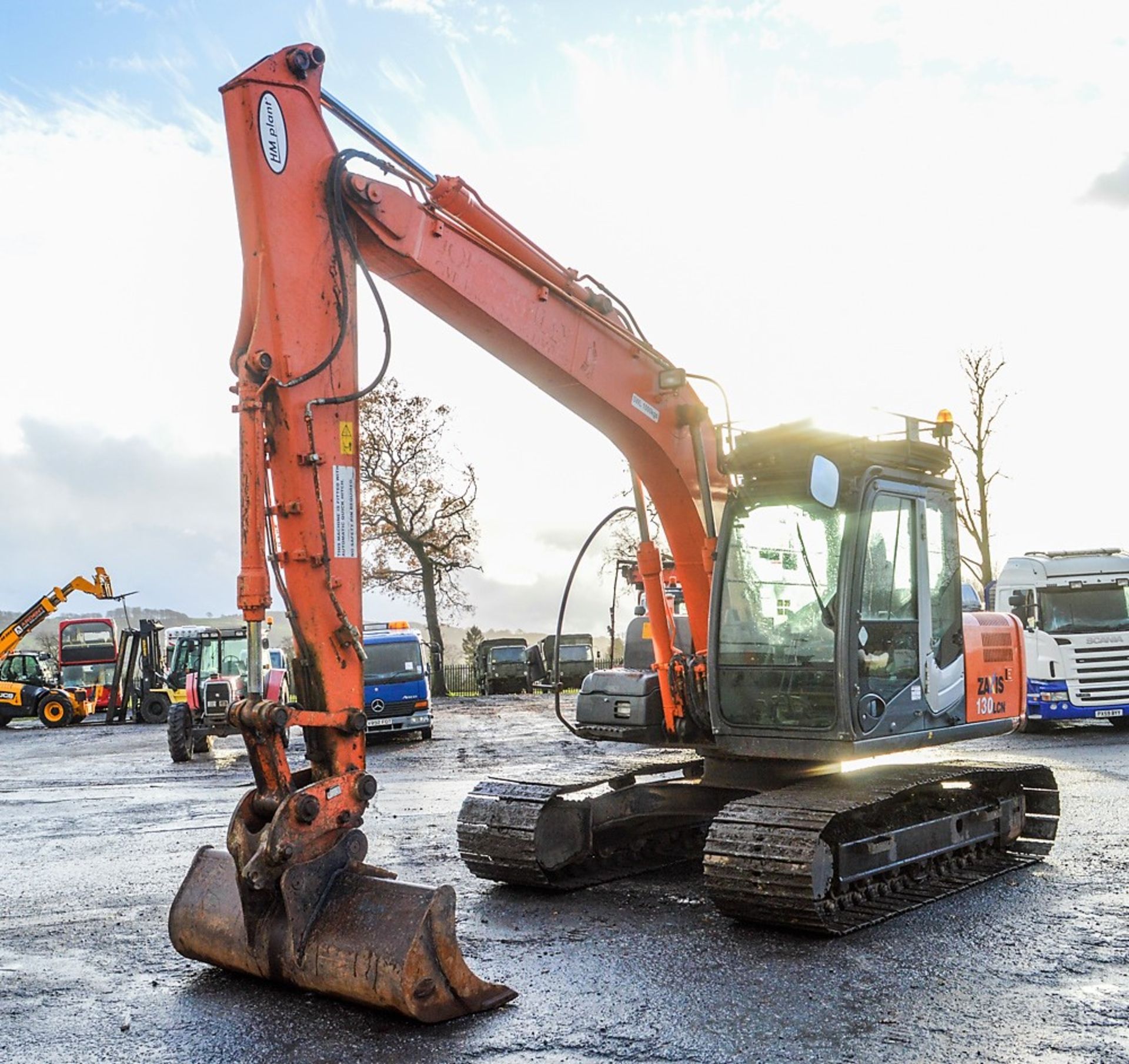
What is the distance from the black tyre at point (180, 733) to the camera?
2002 cm

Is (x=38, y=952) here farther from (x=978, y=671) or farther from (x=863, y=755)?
(x=978, y=671)

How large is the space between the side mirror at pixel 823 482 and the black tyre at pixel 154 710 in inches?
1090

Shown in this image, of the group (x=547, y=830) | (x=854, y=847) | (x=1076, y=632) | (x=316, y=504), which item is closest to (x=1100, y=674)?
(x=1076, y=632)

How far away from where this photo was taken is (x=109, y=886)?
8.99m

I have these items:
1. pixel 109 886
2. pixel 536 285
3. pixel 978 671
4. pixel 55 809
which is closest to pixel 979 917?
pixel 978 671

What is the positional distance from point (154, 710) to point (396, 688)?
12.7m

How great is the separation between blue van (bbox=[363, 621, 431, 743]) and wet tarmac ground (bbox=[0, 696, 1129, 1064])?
11.1 metres

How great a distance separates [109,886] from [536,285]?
5430mm

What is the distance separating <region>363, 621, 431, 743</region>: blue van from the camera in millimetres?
21750

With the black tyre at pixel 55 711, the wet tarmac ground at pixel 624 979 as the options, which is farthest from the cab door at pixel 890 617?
the black tyre at pixel 55 711

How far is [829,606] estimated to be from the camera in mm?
7414

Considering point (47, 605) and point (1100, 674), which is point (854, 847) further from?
point (47, 605)

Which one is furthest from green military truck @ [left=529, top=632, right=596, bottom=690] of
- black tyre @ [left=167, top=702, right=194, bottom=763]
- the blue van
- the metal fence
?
black tyre @ [left=167, top=702, right=194, bottom=763]

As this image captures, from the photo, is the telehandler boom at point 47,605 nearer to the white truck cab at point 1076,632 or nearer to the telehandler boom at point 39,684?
the telehandler boom at point 39,684
